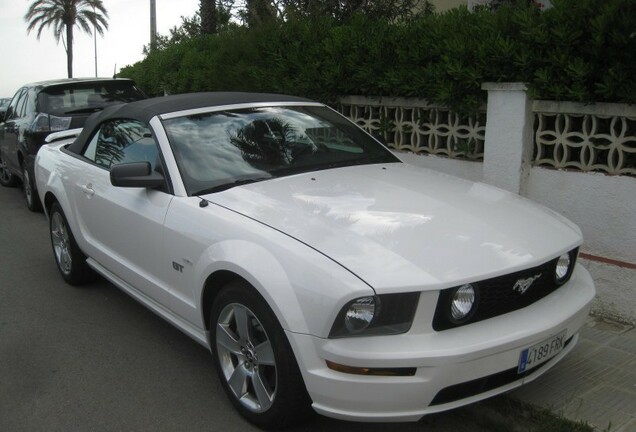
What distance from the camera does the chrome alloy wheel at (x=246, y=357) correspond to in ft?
10.1

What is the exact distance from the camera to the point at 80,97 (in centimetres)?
900

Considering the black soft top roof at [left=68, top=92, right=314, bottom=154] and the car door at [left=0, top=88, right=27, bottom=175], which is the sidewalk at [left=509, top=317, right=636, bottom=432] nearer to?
the black soft top roof at [left=68, top=92, right=314, bottom=154]

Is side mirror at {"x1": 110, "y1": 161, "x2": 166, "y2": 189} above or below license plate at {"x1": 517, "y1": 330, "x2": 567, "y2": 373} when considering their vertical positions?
above

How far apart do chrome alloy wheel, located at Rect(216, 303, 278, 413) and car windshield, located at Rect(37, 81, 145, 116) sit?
6.50 m

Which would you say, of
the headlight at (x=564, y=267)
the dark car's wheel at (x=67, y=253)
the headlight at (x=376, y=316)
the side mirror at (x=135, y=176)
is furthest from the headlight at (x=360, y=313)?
the dark car's wheel at (x=67, y=253)

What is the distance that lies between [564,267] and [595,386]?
76 centimetres

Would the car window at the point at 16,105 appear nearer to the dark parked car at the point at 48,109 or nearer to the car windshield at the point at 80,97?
the dark parked car at the point at 48,109

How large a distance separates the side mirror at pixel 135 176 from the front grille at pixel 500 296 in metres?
1.94

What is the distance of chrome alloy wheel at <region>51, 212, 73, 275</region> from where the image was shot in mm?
5410

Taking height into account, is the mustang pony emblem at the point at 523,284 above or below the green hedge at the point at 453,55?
below

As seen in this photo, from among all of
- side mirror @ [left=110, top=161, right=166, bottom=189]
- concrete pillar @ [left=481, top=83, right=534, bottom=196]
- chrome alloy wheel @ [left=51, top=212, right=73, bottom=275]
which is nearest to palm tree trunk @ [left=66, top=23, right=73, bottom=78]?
chrome alloy wheel @ [left=51, top=212, right=73, bottom=275]

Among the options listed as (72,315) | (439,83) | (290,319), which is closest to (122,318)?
(72,315)

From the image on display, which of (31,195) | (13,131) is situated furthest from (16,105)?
(31,195)

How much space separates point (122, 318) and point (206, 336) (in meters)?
1.58
